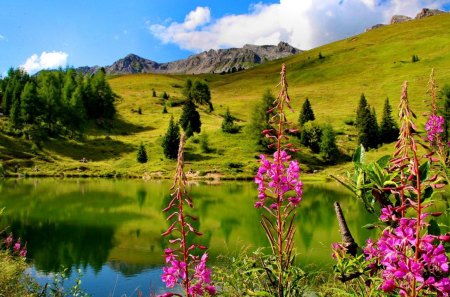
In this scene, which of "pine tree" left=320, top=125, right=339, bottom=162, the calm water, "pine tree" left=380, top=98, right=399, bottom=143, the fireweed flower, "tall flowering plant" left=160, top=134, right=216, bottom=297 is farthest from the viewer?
"pine tree" left=380, top=98, right=399, bottom=143

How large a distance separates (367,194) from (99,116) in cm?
11496

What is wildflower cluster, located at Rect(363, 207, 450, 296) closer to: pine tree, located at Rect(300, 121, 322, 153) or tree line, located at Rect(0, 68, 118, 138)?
pine tree, located at Rect(300, 121, 322, 153)

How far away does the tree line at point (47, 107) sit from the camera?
89812mm

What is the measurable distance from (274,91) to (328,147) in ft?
190

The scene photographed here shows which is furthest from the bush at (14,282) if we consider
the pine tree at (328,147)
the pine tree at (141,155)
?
the pine tree at (328,147)

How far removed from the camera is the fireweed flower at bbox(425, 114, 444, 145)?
14.4 ft

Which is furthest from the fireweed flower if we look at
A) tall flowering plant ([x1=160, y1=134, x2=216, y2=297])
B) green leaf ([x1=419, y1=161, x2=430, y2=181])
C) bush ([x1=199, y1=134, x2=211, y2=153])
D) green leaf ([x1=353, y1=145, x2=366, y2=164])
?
bush ([x1=199, y1=134, x2=211, y2=153])

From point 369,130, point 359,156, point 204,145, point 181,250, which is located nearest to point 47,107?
point 204,145

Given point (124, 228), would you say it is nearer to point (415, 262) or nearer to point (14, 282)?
point (14, 282)

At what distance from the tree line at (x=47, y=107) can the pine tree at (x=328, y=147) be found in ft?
167

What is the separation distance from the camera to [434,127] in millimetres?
4496

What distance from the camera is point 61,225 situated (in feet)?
109

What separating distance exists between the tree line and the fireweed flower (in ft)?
304

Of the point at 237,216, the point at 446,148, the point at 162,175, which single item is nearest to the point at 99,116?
the point at 162,175
